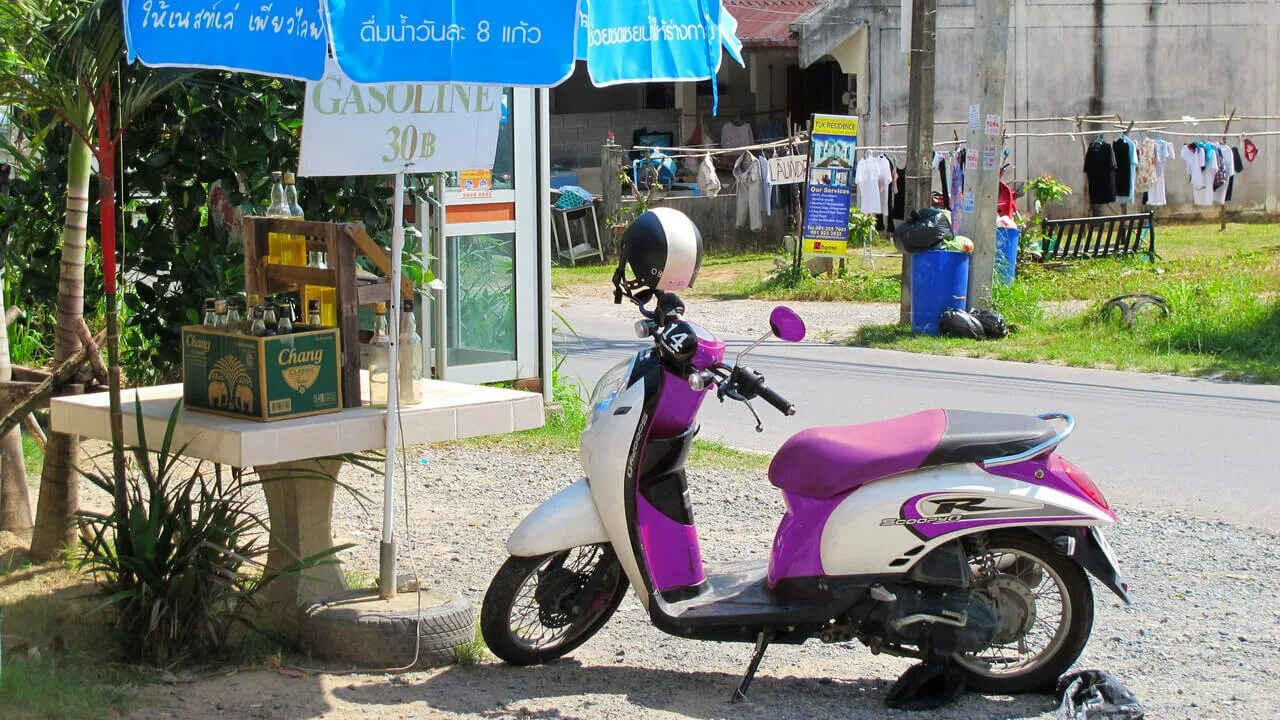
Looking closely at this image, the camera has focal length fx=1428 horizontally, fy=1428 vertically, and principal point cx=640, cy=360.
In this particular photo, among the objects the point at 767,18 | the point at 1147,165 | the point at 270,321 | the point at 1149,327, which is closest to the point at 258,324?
the point at 270,321

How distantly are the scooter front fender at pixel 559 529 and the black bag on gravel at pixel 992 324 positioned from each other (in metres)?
9.15

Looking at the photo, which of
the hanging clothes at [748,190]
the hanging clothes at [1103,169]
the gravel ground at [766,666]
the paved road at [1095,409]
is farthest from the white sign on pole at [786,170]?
the gravel ground at [766,666]

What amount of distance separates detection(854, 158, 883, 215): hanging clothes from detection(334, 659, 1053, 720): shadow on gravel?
14.6 metres

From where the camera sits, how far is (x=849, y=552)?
4543 millimetres

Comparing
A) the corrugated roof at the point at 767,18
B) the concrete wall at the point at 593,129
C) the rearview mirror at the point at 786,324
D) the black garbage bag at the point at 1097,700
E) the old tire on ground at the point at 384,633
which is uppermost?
the corrugated roof at the point at 767,18

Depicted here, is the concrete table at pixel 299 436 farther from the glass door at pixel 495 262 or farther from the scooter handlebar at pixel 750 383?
the glass door at pixel 495 262

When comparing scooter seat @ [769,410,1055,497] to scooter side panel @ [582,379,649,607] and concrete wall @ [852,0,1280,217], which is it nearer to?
scooter side panel @ [582,379,649,607]

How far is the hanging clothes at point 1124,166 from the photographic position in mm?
19891

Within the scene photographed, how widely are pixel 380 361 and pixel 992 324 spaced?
938cm

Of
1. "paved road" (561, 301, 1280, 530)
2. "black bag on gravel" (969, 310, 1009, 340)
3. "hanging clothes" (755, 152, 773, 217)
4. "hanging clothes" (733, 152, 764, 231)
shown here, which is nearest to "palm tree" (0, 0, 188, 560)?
"paved road" (561, 301, 1280, 530)

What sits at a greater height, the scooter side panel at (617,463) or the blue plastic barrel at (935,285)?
the blue plastic barrel at (935,285)

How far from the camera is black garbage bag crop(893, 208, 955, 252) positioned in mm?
13102

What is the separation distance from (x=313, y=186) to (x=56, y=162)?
1.25 meters

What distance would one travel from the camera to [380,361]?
189 inches
